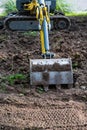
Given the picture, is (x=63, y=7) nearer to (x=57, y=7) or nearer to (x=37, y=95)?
(x=57, y=7)

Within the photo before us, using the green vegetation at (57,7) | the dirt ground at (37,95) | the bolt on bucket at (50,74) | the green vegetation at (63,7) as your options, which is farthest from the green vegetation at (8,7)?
the bolt on bucket at (50,74)

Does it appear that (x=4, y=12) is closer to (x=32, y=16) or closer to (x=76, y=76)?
(x=32, y=16)

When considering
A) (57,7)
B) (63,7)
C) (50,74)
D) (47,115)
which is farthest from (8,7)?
(47,115)

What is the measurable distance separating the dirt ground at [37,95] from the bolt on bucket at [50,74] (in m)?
0.11

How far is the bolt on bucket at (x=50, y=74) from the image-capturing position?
6.00m

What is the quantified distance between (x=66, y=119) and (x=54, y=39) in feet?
12.3

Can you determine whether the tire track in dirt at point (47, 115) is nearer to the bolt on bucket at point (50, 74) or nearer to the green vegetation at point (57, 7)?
the bolt on bucket at point (50, 74)

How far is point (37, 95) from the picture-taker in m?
5.68

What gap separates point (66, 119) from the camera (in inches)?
194

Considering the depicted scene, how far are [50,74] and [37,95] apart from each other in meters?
0.45

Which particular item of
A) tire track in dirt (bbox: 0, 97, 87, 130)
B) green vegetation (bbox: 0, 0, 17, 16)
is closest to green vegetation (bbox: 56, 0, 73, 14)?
green vegetation (bbox: 0, 0, 17, 16)

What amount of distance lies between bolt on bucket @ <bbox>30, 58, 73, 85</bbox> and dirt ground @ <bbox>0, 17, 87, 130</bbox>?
11 centimetres

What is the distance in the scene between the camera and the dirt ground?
484 cm

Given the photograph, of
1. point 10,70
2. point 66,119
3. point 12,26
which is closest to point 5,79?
point 10,70
